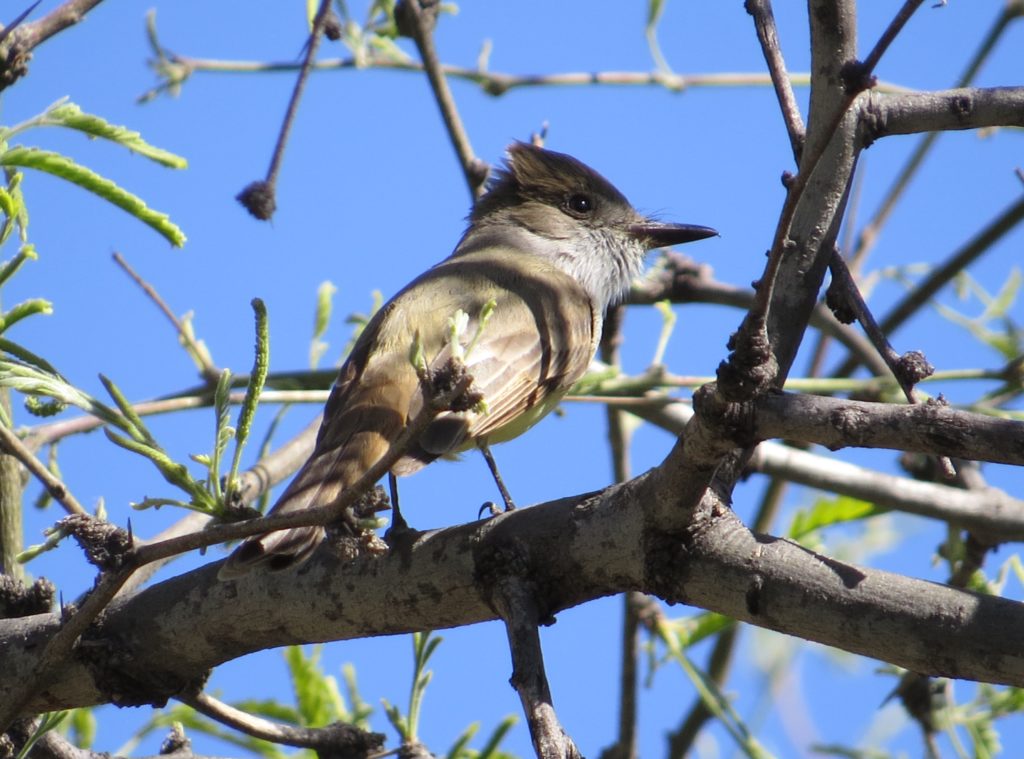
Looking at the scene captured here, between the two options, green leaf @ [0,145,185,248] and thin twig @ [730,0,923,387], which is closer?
thin twig @ [730,0,923,387]

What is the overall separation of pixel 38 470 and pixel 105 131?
36.8 inches

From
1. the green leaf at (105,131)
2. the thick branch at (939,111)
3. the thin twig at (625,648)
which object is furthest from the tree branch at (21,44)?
the thin twig at (625,648)

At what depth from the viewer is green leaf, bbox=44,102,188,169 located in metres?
3.16

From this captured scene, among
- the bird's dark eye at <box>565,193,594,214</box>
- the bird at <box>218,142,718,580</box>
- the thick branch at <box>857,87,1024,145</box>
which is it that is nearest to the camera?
the thick branch at <box>857,87,1024,145</box>

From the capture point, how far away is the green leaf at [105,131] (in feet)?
10.4

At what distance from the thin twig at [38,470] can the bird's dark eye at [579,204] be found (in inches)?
146

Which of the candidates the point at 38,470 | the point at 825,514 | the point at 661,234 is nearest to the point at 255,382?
the point at 38,470

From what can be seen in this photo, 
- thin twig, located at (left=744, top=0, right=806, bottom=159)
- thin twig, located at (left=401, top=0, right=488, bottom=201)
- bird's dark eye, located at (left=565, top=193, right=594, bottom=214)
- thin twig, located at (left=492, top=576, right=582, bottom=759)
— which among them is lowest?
thin twig, located at (left=492, top=576, right=582, bottom=759)

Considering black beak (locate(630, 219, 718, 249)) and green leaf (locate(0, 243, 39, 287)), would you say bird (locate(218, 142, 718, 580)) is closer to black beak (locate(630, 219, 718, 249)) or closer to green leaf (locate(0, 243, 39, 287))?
black beak (locate(630, 219, 718, 249))

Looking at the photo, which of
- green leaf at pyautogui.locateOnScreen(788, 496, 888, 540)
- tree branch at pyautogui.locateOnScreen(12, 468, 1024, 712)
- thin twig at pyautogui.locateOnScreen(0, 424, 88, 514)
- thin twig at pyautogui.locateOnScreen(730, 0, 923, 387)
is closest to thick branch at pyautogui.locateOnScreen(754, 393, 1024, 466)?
thin twig at pyautogui.locateOnScreen(730, 0, 923, 387)

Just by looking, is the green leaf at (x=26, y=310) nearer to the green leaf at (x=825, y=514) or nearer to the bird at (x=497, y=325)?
the bird at (x=497, y=325)

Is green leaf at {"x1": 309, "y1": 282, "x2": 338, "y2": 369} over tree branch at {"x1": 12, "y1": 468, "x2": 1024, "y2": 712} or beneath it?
over

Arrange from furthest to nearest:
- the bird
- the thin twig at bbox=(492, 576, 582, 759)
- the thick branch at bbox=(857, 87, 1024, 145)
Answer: the bird
the thick branch at bbox=(857, 87, 1024, 145)
the thin twig at bbox=(492, 576, 582, 759)

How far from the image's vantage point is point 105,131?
3.24 m
